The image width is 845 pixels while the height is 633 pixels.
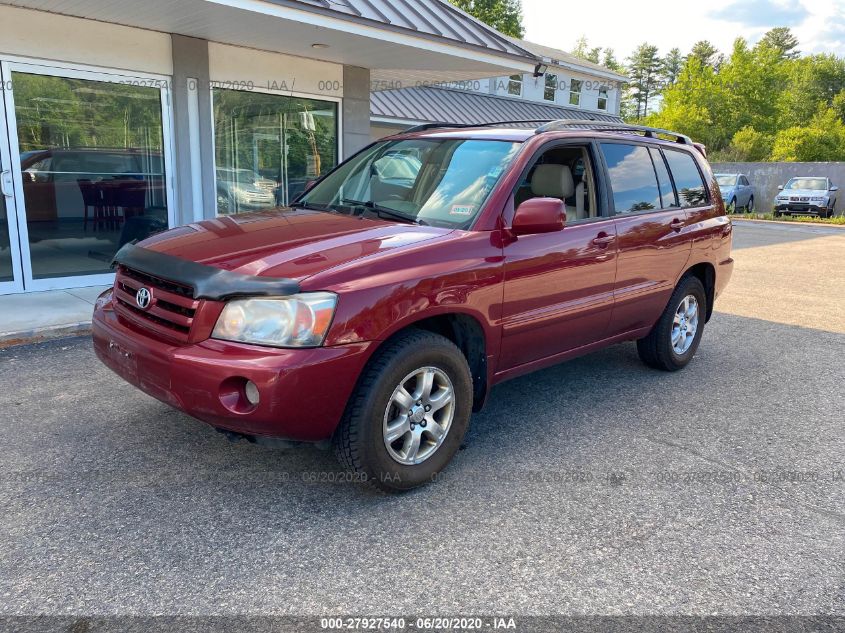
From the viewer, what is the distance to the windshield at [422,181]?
386 centimetres

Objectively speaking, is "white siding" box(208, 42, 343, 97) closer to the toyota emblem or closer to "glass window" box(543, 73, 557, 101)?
the toyota emblem

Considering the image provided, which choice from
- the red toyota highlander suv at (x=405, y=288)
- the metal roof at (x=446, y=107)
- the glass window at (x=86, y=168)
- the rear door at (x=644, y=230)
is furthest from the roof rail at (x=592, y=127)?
the metal roof at (x=446, y=107)

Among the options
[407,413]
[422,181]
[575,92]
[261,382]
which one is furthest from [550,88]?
[261,382]

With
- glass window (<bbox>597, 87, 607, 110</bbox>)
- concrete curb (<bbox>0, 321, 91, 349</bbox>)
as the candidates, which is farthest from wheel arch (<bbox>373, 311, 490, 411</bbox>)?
glass window (<bbox>597, 87, 607, 110</bbox>)

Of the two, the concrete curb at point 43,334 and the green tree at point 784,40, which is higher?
the green tree at point 784,40

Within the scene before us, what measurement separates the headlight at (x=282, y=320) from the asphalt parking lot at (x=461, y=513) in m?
0.87

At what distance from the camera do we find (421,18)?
851 cm

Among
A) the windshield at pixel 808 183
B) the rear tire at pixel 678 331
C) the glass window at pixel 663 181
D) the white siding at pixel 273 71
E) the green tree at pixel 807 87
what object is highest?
the green tree at pixel 807 87

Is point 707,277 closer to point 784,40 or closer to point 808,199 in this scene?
point 808,199

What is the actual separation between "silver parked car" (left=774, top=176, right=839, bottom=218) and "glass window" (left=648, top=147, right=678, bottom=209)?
78.2 ft

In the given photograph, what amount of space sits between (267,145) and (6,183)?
11.7ft

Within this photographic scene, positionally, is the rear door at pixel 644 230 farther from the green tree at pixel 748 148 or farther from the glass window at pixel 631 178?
the green tree at pixel 748 148

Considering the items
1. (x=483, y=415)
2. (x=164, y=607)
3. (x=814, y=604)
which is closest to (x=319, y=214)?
(x=483, y=415)

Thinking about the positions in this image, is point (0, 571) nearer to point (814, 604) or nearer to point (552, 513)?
point (552, 513)
